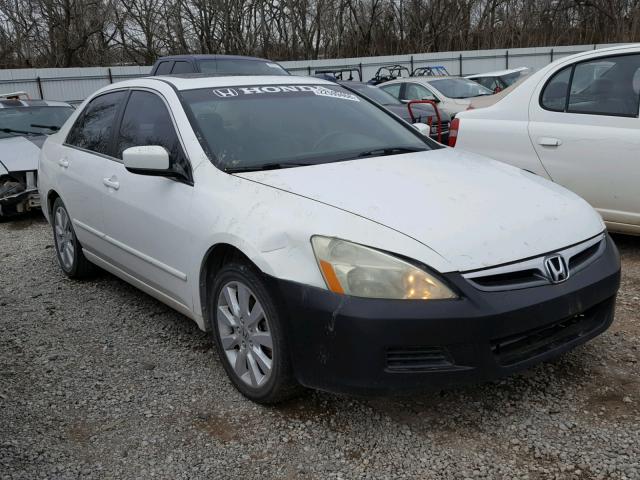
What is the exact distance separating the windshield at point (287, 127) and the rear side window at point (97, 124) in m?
0.87

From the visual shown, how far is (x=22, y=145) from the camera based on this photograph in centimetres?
789

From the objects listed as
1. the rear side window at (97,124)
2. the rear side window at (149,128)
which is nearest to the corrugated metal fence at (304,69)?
the rear side window at (97,124)

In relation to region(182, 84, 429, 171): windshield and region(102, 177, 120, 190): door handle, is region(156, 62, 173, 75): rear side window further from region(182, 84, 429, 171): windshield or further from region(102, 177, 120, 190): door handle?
region(182, 84, 429, 171): windshield

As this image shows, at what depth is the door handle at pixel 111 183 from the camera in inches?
153

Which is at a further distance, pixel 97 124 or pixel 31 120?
pixel 31 120

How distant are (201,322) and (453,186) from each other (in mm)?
1438

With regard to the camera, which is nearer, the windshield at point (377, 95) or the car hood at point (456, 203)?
the car hood at point (456, 203)

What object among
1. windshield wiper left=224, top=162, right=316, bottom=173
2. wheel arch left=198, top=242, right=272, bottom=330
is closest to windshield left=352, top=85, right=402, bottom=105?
windshield wiper left=224, top=162, right=316, bottom=173

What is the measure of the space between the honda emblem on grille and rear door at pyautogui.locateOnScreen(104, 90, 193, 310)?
1685mm

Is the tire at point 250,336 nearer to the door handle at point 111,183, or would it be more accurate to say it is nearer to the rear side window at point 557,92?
the door handle at point 111,183

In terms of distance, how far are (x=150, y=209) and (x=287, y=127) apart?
0.88 m

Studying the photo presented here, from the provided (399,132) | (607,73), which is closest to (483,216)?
(399,132)

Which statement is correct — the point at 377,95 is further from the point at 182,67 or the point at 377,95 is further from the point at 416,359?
the point at 416,359

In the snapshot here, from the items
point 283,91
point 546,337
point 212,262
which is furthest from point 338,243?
point 283,91
